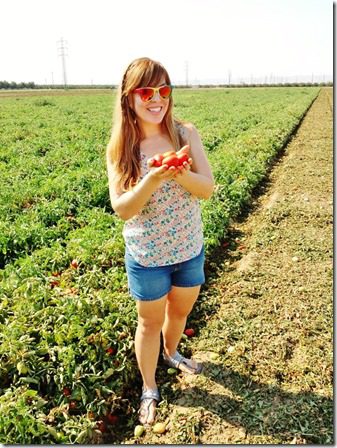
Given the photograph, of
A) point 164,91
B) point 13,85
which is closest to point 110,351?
point 164,91

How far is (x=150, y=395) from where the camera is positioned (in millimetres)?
3373

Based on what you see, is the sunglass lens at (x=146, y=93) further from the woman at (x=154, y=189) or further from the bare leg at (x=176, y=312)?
the bare leg at (x=176, y=312)

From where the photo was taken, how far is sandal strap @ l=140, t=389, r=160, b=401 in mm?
3369

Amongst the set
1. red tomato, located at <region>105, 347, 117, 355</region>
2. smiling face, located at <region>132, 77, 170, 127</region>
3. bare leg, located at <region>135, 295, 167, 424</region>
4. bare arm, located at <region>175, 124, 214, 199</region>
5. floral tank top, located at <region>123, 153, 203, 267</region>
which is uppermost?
smiling face, located at <region>132, 77, 170, 127</region>

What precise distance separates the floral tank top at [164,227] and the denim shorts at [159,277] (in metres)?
0.05

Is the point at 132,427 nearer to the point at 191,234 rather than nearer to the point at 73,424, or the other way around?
the point at 73,424

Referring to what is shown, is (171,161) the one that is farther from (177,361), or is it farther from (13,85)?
(13,85)

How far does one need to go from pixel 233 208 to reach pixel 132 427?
14.4ft

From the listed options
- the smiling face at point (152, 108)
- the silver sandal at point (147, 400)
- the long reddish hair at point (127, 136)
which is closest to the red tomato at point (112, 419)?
the silver sandal at point (147, 400)

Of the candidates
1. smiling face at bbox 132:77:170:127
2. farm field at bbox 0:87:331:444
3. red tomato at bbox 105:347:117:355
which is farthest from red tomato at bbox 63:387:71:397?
smiling face at bbox 132:77:170:127

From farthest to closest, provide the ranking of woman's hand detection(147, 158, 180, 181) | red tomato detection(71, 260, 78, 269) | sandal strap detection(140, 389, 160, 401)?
red tomato detection(71, 260, 78, 269), sandal strap detection(140, 389, 160, 401), woman's hand detection(147, 158, 180, 181)

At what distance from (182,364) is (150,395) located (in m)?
0.43

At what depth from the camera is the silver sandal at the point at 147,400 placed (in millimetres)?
3305

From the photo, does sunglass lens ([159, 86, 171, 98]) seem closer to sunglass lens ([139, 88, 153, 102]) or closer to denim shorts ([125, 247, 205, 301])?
sunglass lens ([139, 88, 153, 102])
